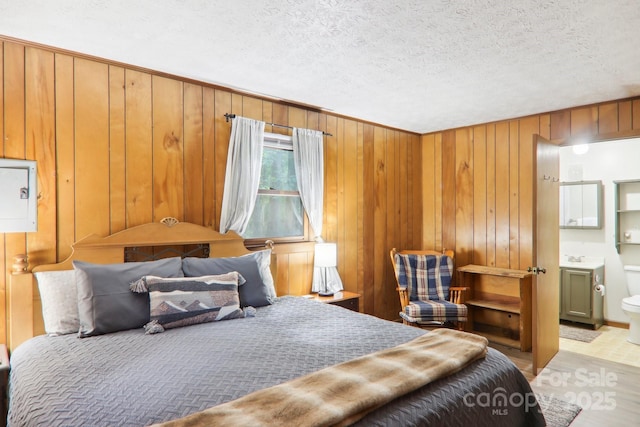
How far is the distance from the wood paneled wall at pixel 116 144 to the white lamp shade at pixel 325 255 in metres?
0.19

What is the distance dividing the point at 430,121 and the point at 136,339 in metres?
3.74

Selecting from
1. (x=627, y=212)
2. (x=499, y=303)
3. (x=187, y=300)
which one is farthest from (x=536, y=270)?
(x=187, y=300)

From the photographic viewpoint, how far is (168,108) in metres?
2.96

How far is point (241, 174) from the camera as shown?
3303mm

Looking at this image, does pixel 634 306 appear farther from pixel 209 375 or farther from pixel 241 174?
pixel 209 375

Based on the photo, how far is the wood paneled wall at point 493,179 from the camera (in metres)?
3.78

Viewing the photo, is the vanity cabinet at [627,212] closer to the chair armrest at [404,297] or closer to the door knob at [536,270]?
the door knob at [536,270]

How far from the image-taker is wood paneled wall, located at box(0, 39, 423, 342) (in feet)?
7.87

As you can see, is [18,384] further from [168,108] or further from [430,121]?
[430,121]

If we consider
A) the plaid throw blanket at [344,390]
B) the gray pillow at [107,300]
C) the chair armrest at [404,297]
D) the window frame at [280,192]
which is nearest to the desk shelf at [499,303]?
the chair armrest at [404,297]

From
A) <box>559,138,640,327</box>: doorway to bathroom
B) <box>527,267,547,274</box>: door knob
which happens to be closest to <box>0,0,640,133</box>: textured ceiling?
<box>527,267,547,274</box>: door knob

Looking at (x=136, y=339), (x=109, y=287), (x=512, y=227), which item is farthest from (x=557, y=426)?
(x=109, y=287)

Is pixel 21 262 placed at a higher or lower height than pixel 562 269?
higher

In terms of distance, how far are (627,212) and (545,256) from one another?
205cm
